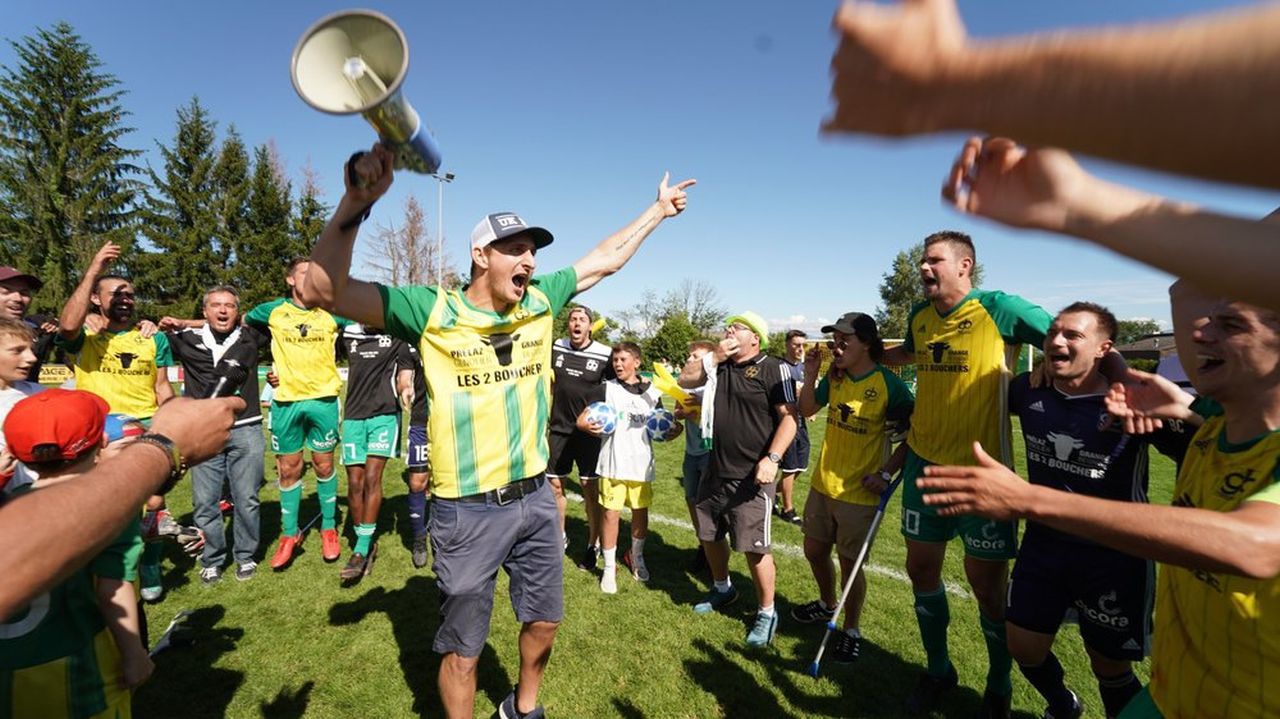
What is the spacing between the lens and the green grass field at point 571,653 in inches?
150

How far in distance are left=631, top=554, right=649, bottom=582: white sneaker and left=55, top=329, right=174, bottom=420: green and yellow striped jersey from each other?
4.98 m

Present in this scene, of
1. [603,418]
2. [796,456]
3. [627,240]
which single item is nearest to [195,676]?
[603,418]

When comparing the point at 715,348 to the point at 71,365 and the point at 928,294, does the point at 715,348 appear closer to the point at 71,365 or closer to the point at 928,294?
the point at 928,294

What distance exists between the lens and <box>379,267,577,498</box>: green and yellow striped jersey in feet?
10.1

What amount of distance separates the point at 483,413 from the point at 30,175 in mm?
45328

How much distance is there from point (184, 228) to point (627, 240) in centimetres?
4609

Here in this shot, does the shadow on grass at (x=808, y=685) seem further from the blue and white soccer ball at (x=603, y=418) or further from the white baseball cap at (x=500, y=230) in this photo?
the white baseball cap at (x=500, y=230)

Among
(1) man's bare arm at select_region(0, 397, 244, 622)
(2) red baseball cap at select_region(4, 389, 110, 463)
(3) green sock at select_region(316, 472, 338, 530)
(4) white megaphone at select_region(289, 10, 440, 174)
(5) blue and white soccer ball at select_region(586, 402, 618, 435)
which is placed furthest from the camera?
(3) green sock at select_region(316, 472, 338, 530)

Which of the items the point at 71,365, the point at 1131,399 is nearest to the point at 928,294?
the point at 1131,399

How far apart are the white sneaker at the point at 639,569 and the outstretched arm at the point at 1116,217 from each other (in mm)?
5546

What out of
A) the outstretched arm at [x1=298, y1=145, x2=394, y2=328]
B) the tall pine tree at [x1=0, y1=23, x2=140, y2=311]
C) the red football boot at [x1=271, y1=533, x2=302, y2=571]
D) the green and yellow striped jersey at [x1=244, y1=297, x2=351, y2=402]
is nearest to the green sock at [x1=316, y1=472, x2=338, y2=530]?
the red football boot at [x1=271, y1=533, x2=302, y2=571]

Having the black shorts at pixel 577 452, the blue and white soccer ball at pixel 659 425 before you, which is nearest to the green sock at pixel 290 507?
the black shorts at pixel 577 452

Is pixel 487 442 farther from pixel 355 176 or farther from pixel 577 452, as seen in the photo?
pixel 577 452

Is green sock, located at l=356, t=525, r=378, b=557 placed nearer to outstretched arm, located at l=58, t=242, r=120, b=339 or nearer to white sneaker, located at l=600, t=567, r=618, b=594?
white sneaker, located at l=600, t=567, r=618, b=594
